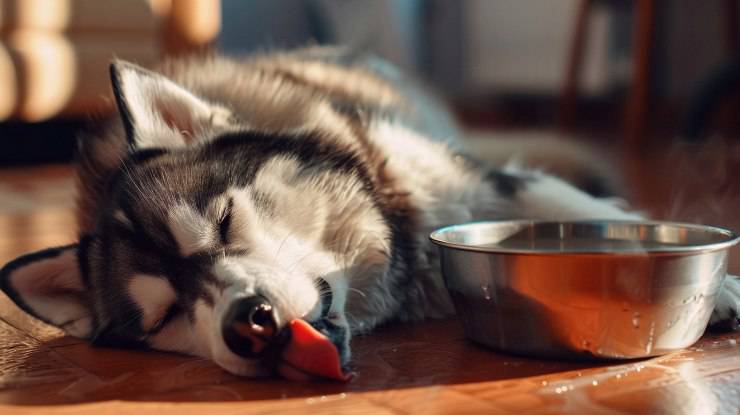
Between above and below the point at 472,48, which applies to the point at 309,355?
below

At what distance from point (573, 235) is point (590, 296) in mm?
436

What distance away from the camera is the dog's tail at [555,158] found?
9.71 ft

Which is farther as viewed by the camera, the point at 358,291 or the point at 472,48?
the point at 472,48

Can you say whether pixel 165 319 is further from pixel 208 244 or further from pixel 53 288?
pixel 53 288

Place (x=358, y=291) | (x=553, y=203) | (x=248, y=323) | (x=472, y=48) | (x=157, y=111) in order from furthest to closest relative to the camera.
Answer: (x=472, y=48), (x=553, y=203), (x=157, y=111), (x=358, y=291), (x=248, y=323)

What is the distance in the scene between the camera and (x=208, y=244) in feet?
4.84

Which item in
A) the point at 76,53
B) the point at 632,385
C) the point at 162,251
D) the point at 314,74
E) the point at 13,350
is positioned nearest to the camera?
the point at 632,385

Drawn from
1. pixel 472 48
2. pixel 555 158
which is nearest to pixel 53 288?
pixel 555 158

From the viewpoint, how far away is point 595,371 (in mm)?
1337

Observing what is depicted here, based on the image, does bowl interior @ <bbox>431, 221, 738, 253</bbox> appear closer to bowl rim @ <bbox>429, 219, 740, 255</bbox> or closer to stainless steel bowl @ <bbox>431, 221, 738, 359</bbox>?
bowl rim @ <bbox>429, 219, 740, 255</bbox>

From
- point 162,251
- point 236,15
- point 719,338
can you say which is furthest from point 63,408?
point 236,15

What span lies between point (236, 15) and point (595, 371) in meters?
5.98

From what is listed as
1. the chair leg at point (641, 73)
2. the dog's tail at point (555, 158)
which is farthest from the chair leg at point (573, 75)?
the dog's tail at point (555, 158)

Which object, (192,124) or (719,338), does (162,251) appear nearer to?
(192,124)
